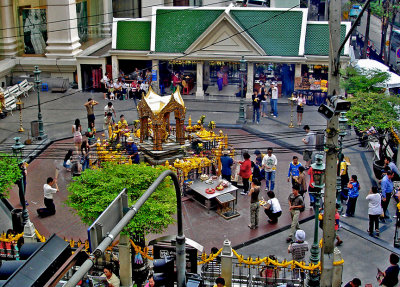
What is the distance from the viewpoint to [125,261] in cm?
1734

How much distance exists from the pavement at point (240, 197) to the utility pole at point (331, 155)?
2.49 metres

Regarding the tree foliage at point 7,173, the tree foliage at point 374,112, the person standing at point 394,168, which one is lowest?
the person standing at point 394,168

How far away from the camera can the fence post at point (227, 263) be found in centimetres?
1688

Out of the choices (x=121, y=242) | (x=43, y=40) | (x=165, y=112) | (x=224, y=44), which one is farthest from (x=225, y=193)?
(x=43, y=40)

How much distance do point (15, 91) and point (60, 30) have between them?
22.0 ft

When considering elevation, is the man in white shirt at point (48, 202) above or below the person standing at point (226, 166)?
below

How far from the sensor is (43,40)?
43625 millimetres

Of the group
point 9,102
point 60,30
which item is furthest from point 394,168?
point 60,30

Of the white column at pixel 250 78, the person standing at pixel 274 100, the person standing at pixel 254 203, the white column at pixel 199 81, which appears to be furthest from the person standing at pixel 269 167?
the white column at pixel 199 81

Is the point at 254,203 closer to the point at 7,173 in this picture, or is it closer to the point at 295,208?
the point at 295,208

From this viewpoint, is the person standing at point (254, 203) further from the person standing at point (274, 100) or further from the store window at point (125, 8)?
the store window at point (125, 8)

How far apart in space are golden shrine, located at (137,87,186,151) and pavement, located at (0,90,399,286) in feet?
10.2

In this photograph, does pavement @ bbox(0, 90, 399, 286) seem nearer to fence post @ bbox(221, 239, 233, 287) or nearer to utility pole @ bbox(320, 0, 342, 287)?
utility pole @ bbox(320, 0, 342, 287)

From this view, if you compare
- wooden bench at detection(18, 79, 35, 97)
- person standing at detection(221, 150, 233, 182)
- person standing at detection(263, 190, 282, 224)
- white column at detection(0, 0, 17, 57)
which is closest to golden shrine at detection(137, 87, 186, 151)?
person standing at detection(221, 150, 233, 182)
